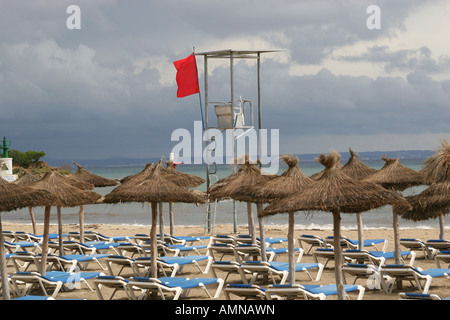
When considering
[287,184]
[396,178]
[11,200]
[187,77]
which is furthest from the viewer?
[187,77]

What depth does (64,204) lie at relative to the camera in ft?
35.4

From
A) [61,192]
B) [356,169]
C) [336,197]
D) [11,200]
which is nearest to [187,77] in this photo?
[356,169]

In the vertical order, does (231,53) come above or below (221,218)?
above

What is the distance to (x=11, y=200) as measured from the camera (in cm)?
836

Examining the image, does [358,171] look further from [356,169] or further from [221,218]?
[221,218]

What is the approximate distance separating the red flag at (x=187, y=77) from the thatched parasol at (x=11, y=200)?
11746 millimetres

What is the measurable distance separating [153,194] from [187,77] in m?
10.6

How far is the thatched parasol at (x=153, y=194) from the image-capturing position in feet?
33.2

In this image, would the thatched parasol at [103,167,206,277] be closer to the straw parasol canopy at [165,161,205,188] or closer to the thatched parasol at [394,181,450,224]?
the thatched parasol at [394,181,450,224]

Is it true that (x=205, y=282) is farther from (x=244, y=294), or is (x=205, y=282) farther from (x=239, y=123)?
(x=239, y=123)

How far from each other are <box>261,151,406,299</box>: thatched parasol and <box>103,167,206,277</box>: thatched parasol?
2.31 meters

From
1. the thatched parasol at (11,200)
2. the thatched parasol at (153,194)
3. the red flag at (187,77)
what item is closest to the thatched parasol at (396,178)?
the thatched parasol at (153,194)

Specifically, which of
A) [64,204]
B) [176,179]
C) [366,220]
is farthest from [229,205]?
[64,204]

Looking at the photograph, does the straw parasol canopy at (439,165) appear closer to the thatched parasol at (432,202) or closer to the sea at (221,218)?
the thatched parasol at (432,202)
